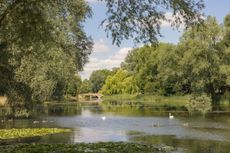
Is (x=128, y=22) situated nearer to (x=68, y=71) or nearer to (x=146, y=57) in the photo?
(x=68, y=71)

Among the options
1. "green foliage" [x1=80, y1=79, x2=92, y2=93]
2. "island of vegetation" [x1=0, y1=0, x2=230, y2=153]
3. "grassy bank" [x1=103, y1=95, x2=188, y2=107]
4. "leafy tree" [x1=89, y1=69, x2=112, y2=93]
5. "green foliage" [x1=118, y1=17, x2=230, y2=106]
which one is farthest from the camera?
"leafy tree" [x1=89, y1=69, x2=112, y2=93]

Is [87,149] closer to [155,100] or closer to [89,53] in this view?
[89,53]

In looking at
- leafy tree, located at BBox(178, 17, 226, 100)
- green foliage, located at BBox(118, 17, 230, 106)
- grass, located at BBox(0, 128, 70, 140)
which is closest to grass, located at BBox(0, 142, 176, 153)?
grass, located at BBox(0, 128, 70, 140)

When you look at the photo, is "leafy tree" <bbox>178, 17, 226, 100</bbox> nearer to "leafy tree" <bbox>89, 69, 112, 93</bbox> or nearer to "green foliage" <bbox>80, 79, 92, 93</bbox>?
"green foliage" <bbox>80, 79, 92, 93</bbox>

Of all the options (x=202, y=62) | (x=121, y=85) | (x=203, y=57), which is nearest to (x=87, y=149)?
(x=202, y=62)

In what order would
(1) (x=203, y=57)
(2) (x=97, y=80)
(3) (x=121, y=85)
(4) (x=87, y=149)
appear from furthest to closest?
(2) (x=97, y=80) → (3) (x=121, y=85) → (1) (x=203, y=57) → (4) (x=87, y=149)

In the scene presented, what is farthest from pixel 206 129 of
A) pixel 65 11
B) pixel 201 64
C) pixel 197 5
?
pixel 201 64

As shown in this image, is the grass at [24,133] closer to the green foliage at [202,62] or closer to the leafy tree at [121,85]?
the green foliage at [202,62]

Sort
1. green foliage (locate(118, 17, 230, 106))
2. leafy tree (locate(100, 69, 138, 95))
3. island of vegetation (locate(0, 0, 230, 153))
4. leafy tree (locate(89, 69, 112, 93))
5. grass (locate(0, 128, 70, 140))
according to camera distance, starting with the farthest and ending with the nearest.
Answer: leafy tree (locate(89, 69, 112, 93)) < leafy tree (locate(100, 69, 138, 95)) < green foliage (locate(118, 17, 230, 106)) < grass (locate(0, 128, 70, 140)) < island of vegetation (locate(0, 0, 230, 153))

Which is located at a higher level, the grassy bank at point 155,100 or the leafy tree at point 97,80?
the leafy tree at point 97,80

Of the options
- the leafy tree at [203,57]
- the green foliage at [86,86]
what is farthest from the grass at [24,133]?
the green foliage at [86,86]

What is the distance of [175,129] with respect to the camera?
36.7 m

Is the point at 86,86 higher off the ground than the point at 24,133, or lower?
higher

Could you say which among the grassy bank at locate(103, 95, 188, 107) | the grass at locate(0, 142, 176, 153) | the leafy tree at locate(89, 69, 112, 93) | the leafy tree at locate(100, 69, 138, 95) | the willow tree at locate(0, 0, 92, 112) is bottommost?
the grass at locate(0, 142, 176, 153)
